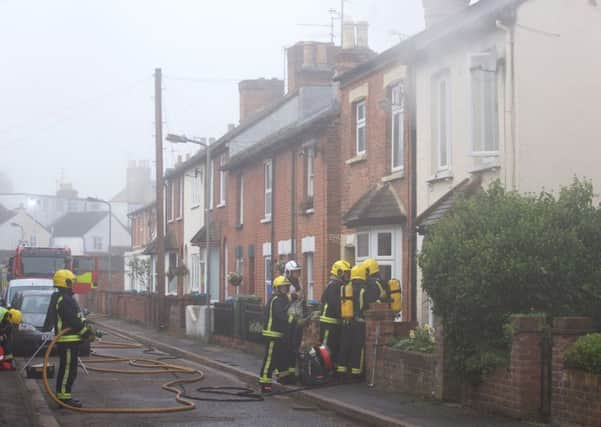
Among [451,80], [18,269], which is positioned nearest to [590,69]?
[451,80]

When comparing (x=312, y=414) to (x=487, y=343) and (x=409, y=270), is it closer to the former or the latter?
(x=487, y=343)

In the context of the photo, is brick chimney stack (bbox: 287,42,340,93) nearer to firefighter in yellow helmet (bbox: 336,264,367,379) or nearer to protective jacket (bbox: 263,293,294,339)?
firefighter in yellow helmet (bbox: 336,264,367,379)

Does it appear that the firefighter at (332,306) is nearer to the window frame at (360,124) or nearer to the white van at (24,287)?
the window frame at (360,124)

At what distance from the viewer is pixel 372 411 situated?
12516 millimetres

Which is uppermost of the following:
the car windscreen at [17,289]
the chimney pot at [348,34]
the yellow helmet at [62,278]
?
the chimney pot at [348,34]

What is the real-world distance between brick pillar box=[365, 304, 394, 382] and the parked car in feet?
23.9

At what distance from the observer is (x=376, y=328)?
15.4m

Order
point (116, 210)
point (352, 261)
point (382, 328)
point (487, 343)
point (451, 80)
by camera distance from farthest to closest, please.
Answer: point (116, 210), point (352, 261), point (451, 80), point (382, 328), point (487, 343)

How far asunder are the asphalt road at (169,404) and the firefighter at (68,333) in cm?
35

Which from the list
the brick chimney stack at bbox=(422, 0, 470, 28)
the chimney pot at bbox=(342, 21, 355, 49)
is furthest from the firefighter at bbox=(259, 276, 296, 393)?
the chimney pot at bbox=(342, 21, 355, 49)

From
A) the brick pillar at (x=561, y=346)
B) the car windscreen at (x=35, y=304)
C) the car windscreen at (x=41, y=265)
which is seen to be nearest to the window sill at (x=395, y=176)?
the car windscreen at (x=35, y=304)

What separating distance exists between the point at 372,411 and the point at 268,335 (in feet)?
11.0

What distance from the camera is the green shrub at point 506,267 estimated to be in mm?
11656

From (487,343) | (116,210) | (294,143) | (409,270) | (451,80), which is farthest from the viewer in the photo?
(116,210)
